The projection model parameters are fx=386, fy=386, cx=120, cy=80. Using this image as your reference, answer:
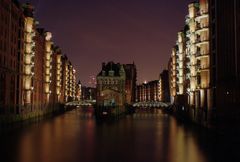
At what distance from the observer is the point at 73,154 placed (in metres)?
40.4

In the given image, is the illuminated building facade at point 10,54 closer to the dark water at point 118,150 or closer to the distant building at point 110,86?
the dark water at point 118,150

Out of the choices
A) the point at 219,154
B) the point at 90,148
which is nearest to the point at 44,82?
the point at 90,148

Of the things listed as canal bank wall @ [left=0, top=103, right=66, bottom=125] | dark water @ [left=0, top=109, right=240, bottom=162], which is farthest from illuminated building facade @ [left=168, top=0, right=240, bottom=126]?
canal bank wall @ [left=0, top=103, right=66, bottom=125]

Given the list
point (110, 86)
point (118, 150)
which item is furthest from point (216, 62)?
point (110, 86)

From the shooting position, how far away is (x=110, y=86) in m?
151

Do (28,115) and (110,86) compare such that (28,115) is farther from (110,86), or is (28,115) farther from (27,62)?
(110,86)

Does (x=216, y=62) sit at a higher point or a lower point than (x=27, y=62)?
lower

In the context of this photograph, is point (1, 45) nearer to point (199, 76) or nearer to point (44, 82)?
point (199, 76)

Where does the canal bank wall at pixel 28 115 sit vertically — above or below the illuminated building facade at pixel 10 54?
below

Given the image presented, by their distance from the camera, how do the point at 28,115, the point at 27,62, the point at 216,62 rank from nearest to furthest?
the point at 216,62
the point at 27,62
the point at 28,115

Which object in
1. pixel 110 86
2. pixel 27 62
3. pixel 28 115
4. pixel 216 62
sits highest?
pixel 27 62

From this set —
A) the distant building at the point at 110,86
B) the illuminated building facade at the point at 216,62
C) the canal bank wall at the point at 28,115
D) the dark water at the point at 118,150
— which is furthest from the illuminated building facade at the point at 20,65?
the illuminated building facade at the point at 216,62

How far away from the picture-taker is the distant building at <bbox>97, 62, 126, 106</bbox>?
139250mm

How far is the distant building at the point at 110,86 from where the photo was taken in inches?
5482
